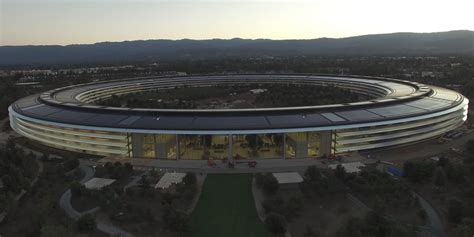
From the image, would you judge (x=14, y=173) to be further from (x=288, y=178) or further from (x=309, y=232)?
(x=309, y=232)

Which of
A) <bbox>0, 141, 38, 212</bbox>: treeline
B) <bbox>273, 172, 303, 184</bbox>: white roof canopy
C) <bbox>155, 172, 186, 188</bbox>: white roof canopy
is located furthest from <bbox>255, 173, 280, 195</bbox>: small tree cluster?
<bbox>0, 141, 38, 212</bbox>: treeline

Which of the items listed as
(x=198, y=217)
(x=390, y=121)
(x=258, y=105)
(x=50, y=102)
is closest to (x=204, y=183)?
(x=198, y=217)

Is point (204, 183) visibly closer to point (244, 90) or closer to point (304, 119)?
point (304, 119)

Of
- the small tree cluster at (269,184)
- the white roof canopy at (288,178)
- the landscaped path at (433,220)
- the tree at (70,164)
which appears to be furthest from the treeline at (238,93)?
the landscaped path at (433,220)

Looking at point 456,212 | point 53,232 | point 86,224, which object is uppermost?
point 53,232

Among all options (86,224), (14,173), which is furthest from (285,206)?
(14,173)

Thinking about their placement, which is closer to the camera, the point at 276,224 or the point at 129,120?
the point at 276,224

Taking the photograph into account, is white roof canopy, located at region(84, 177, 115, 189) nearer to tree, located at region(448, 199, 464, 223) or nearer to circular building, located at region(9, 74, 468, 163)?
circular building, located at region(9, 74, 468, 163)
